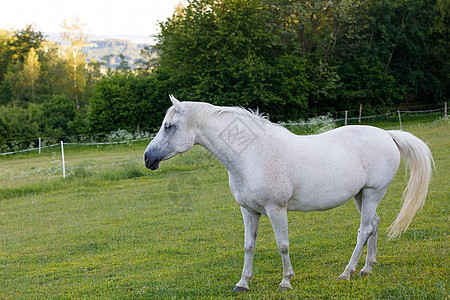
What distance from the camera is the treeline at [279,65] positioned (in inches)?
1070

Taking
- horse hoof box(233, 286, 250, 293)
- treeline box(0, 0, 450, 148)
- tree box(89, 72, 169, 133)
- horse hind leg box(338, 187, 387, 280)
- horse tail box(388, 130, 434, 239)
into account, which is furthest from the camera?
tree box(89, 72, 169, 133)

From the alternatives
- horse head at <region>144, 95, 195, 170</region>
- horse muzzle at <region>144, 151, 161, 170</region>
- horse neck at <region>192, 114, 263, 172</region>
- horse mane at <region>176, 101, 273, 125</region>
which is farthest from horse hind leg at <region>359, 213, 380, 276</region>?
horse muzzle at <region>144, 151, 161, 170</region>

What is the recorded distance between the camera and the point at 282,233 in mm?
4168

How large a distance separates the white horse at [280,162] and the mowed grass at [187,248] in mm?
410

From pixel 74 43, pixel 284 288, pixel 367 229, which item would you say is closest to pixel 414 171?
pixel 367 229

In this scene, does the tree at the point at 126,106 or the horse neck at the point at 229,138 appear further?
the tree at the point at 126,106

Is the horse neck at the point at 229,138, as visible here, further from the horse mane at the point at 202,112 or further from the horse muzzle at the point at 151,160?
the horse muzzle at the point at 151,160

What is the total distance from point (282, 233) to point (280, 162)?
28.4 inches

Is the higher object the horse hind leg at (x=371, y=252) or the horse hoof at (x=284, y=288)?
the horse hind leg at (x=371, y=252)

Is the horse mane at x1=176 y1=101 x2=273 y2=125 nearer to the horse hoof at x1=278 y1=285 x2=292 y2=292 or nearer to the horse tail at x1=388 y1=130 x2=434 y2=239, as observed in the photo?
the horse hoof at x1=278 y1=285 x2=292 y2=292

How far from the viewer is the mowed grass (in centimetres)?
441

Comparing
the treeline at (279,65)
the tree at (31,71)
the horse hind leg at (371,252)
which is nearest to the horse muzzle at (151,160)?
the horse hind leg at (371,252)

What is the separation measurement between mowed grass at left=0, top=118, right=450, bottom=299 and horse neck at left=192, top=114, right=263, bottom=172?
4.66 ft

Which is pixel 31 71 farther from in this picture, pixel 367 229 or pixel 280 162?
pixel 367 229
